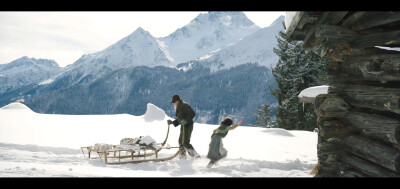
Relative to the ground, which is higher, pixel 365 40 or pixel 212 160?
pixel 365 40

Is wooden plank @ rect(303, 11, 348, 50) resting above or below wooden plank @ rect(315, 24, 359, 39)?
above

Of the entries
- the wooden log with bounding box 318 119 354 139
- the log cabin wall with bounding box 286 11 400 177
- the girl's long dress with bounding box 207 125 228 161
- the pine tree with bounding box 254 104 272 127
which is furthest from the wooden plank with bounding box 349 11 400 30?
the pine tree with bounding box 254 104 272 127

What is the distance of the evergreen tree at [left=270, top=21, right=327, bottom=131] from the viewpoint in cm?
2158

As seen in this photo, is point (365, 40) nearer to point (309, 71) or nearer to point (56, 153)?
point (56, 153)

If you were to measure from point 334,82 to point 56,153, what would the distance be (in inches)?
295

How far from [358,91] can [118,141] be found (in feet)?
27.0

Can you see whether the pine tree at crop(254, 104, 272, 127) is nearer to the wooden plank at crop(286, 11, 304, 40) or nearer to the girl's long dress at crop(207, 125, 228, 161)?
the girl's long dress at crop(207, 125, 228, 161)

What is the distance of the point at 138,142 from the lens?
812 centimetres

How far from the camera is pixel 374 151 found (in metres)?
4.63

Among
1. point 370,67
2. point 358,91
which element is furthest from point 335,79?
point 370,67

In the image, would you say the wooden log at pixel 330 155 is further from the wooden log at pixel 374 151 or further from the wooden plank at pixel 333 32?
the wooden plank at pixel 333 32

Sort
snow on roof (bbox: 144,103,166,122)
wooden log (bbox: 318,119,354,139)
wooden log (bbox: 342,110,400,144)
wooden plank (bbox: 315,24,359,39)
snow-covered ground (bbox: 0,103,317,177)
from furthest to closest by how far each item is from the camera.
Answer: snow on roof (bbox: 144,103,166,122)
snow-covered ground (bbox: 0,103,317,177)
wooden log (bbox: 318,119,354,139)
wooden plank (bbox: 315,24,359,39)
wooden log (bbox: 342,110,400,144)

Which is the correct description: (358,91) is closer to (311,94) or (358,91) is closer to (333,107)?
(333,107)
